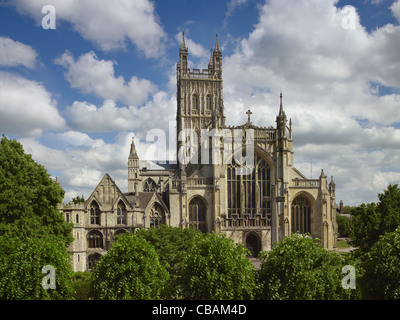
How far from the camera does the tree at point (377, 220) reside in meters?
37.8

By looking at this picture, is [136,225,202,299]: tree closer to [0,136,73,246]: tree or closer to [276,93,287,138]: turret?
[0,136,73,246]: tree

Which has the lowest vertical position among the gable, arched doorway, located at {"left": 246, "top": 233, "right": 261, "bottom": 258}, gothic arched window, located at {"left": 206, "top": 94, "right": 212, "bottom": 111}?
arched doorway, located at {"left": 246, "top": 233, "right": 261, "bottom": 258}

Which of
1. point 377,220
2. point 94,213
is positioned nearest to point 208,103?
point 94,213

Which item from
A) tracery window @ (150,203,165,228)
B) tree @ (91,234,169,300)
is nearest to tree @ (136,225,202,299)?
tracery window @ (150,203,165,228)

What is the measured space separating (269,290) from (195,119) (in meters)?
77.1

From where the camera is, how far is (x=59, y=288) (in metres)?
23.7

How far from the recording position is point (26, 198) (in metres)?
32.6

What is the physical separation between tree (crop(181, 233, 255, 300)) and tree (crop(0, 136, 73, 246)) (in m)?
14.7

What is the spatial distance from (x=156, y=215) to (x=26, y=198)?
2752 centimetres

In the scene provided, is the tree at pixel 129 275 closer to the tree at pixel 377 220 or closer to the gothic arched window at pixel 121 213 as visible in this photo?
the tree at pixel 377 220

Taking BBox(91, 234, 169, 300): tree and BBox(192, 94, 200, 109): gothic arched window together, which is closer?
BBox(91, 234, 169, 300): tree

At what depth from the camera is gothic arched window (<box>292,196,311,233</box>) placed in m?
61.5
